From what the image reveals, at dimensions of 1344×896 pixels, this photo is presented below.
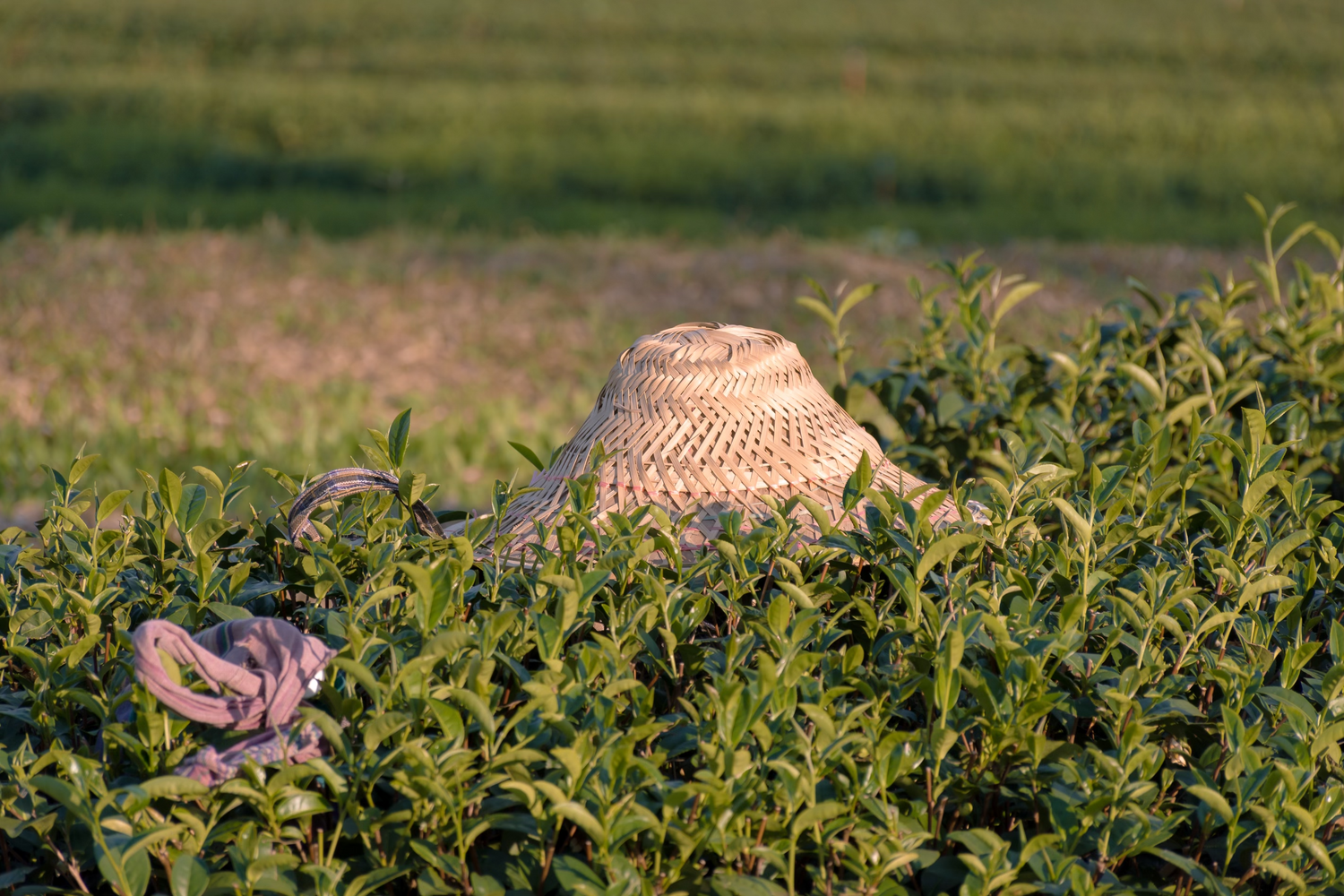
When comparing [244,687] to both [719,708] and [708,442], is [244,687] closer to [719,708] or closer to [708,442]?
[719,708]

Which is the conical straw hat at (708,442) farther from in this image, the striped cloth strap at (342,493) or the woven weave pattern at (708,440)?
the striped cloth strap at (342,493)

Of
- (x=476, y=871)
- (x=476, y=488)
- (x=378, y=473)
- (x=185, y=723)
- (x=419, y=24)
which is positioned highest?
(x=419, y=24)

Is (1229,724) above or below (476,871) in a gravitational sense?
above

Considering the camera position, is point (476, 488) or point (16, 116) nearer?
point (476, 488)

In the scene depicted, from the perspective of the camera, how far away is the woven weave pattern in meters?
1.73

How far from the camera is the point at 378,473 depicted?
1.64 m

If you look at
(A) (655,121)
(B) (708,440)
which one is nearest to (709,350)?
(B) (708,440)

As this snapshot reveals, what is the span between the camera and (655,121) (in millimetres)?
14836

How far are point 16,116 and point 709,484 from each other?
1576 cm

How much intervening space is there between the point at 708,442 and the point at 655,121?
44.9 feet

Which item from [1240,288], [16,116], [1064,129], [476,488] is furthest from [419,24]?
[1240,288]

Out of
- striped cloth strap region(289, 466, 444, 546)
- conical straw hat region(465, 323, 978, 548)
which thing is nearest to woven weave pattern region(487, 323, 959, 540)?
conical straw hat region(465, 323, 978, 548)

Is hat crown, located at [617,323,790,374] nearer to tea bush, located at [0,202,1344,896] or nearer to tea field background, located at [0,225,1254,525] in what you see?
tea bush, located at [0,202,1344,896]

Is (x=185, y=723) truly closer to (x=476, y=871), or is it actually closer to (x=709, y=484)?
(x=476, y=871)
